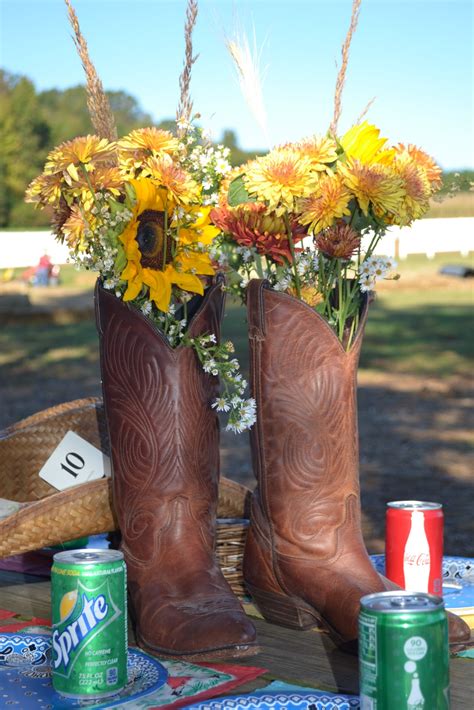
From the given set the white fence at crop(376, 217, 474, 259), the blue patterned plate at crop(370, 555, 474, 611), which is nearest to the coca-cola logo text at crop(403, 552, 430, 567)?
the blue patterned plate at crop(370, 555, 474, 611)

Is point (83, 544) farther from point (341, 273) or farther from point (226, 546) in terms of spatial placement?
point (341, 273)

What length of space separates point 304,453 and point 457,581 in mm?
492

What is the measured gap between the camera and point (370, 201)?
1998 millimetres

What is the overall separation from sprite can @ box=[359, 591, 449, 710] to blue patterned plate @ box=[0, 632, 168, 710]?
429 mm

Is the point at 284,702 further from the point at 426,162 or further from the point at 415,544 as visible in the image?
the point at 426,162

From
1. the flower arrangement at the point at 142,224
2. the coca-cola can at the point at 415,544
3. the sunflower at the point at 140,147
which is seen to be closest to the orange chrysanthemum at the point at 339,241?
the flower arrangement at the point at 142,224

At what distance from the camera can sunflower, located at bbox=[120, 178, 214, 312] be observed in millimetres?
2026

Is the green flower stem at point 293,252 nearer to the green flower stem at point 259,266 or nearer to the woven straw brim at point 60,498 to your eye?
the green flower stem at point 259,266

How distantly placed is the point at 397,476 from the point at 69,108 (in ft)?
245

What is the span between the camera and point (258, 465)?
2.14m

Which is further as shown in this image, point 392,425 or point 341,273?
point 392,425

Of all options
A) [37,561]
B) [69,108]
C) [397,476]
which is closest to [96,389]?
[397,476]

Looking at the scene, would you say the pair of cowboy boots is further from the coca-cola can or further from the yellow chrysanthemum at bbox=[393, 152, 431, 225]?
the yellow chrysanthemum at bbox=[393, 152, 431, 225]

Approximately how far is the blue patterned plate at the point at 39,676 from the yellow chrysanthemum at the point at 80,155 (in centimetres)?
86
